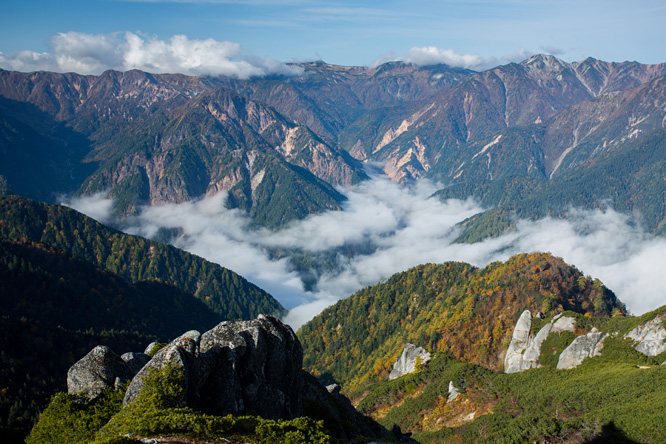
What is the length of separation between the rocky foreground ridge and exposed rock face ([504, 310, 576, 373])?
69.3 meters

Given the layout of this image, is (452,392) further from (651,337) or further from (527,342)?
(651,337)

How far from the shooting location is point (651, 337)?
3132 inches

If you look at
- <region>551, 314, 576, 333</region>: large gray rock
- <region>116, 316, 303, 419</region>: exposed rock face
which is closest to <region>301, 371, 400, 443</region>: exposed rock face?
<region>116, 316, 303, 419</region>: exposed rock face

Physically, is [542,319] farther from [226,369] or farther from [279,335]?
[226,369]

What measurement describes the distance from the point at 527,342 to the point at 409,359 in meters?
33.8

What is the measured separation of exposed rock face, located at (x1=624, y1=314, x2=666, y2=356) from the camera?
256 ft

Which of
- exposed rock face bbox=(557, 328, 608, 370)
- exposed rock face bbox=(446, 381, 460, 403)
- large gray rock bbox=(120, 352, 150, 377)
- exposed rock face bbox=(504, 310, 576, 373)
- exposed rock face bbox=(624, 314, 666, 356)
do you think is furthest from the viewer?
exposed rock face bbox=(504, 310, 576, 373)

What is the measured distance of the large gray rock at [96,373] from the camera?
36969mm

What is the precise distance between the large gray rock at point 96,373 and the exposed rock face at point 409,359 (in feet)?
301

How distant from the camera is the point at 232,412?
36.6m

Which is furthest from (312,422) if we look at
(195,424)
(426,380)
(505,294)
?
(505,294)

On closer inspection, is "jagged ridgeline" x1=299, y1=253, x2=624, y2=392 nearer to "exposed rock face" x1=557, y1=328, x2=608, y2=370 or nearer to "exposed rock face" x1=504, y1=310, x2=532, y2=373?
"exposed rock face" x1=504, y1=310, x2=532, y2=373

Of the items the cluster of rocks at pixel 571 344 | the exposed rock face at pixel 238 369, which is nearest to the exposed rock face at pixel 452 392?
the cluster of rocks at pixel 571 344

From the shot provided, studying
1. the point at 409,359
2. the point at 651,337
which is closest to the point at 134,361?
the point at 651,337
